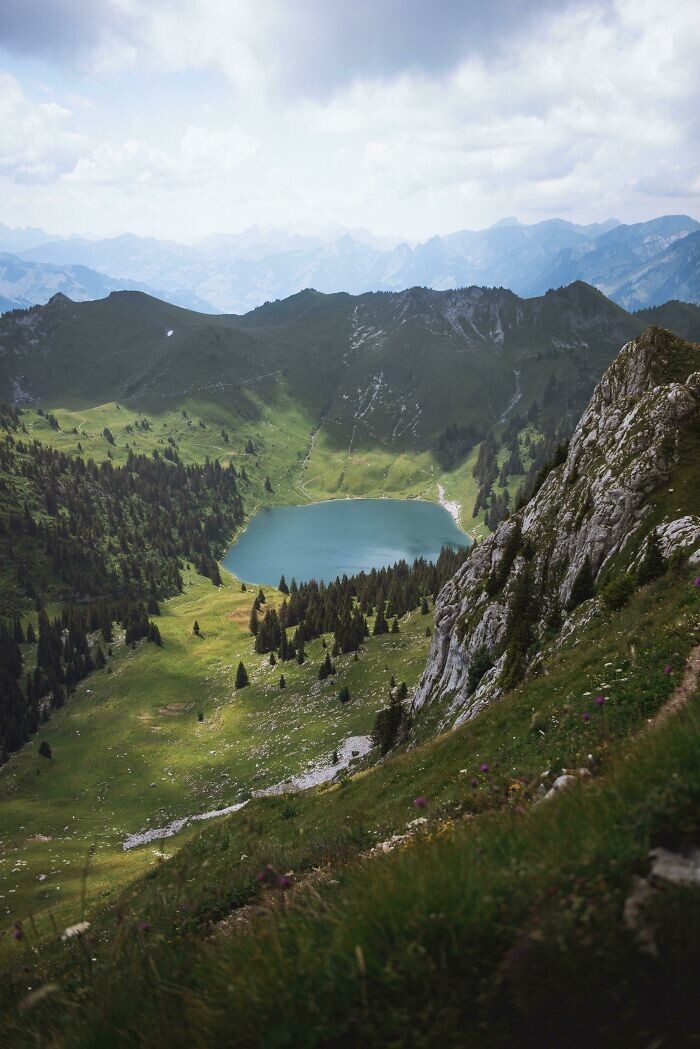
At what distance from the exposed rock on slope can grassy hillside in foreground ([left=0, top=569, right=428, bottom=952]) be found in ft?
92.8

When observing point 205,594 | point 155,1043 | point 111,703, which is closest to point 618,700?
point 155,1043

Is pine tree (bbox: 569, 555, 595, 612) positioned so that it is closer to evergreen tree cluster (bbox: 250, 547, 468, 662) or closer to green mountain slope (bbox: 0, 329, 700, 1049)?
green mountain slope (bbox: 0, 329, 700, 1049)

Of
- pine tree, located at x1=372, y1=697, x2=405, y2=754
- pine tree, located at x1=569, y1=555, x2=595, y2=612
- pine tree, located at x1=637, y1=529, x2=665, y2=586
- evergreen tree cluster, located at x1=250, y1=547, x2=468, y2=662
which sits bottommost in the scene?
evergreen tree cluster, located at x1=250, y1=547, x2=468, y2=662

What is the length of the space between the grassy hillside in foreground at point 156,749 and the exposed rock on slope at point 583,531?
28286 millimetres

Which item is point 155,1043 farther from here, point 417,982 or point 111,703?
point 111,703

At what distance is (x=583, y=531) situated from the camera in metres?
33.6

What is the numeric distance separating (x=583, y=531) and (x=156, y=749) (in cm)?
7274

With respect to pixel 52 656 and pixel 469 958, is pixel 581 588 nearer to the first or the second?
pixel 469 958

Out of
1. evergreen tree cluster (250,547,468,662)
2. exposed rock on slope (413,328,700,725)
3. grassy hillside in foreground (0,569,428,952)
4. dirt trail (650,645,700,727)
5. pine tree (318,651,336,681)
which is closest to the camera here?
dirt trail (650,645,700,727)

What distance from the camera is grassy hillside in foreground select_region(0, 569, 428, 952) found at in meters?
53.4

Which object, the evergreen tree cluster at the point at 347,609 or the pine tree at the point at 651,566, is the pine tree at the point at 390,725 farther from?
the evergreen tree cluster at the point at 347,609

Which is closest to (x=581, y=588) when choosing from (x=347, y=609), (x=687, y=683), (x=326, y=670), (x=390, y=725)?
(x=687, y=683)

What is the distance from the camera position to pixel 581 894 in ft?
13.0

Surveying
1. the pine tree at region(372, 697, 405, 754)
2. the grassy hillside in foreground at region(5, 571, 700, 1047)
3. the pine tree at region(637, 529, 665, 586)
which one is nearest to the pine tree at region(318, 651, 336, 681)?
the pine tree at region(372, 697, 405, 754)
